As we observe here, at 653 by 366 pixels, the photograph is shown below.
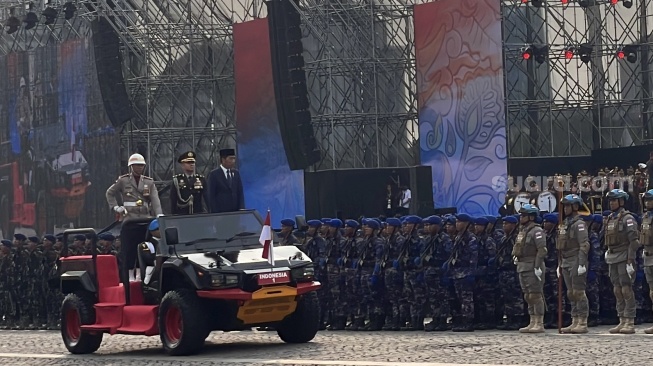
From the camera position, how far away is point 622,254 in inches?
729

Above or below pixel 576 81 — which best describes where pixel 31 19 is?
above

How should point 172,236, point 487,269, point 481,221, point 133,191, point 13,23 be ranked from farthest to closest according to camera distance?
point 13,23 → point 481,221 → point 487,269 → point 133,191 → point 172,236

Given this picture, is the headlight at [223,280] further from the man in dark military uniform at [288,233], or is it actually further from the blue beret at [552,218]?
the man in dark military uniform at [288,233]

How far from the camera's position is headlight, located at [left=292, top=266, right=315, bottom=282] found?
16656 millimetres

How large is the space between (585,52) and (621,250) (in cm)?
1920

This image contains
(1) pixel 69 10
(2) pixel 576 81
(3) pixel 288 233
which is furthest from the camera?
(1) pixel 69 10

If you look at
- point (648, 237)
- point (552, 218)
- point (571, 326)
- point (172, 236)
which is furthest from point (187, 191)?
point (648, 237)

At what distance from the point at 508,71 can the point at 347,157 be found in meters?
4.48

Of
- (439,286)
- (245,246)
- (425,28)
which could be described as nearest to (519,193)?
(425,28)

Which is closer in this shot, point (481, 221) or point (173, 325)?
point (173, 325)

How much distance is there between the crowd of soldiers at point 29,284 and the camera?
1056 inches

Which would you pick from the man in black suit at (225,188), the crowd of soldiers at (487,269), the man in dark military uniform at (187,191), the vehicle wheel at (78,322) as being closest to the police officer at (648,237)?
the crowd of soldiers at (487,269)

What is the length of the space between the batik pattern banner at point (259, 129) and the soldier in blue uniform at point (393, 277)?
14.0 metres

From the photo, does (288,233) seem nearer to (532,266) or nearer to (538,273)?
(532,266)
